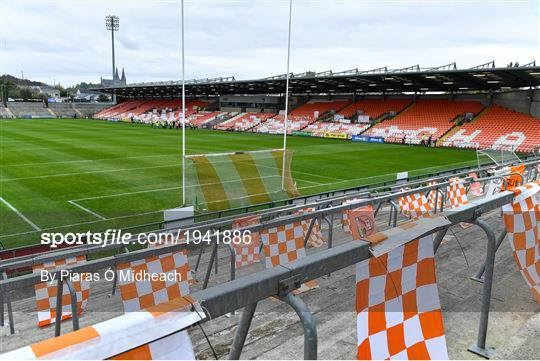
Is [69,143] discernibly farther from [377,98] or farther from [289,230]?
[377,98]

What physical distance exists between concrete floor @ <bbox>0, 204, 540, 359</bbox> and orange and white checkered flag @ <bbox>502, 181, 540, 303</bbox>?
0.65m

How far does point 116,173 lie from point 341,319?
66.3 feet

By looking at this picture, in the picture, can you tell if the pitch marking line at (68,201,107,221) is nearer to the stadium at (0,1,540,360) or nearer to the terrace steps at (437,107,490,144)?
the stadium at (0,1,540,360)

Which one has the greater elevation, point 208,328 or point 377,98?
point 377,98

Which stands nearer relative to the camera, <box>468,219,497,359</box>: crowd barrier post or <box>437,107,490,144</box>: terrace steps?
<box>468,219,497,359</box>: crowd barrier post

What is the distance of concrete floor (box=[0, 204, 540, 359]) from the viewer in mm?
4070

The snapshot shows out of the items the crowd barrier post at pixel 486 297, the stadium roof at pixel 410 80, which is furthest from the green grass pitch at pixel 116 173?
the crowd barrier post at pixel 486 297

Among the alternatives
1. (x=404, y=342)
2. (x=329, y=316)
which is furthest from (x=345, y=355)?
(x=404, y=342)

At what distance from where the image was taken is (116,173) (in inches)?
890

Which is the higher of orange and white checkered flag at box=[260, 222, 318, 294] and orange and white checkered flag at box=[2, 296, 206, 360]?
orange and white checkered flag at box=[2, 296, 206, 360]

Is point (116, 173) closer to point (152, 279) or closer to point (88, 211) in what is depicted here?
point (88, 211)

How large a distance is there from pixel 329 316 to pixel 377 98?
57741 millimetres

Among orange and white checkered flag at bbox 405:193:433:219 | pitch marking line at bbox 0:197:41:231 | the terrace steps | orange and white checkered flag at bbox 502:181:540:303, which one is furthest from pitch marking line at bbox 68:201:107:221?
the terrace steps

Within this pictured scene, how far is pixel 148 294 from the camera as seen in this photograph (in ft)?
13.8
